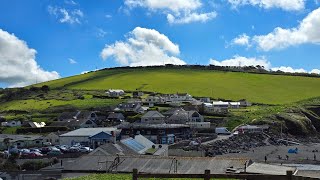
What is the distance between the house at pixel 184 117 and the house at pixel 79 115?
56.1 ft

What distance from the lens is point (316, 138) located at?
90938 mm

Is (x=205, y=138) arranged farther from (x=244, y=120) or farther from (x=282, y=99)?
(x=282, y=99)

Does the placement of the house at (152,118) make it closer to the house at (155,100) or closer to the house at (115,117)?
the house at (115,117)

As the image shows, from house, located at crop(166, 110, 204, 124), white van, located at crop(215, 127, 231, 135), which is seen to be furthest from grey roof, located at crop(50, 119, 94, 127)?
white van, located at crop(215, 127, 231, 135)

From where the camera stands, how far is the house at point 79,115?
3809 inches

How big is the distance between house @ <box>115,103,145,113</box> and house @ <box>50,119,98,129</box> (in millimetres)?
16026

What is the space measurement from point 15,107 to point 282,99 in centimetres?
7601

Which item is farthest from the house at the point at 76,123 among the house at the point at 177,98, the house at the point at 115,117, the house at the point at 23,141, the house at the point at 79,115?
the house at the point at 177,98

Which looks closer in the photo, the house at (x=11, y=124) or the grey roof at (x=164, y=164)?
the grey roof at (x=164, y=164)

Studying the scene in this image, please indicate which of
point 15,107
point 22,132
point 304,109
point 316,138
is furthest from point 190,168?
point 15,107

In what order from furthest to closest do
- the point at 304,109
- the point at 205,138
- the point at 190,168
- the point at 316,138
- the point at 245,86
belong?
the point at 245,86 < the point at 304,109 < the point at 316,138 < the point at 205,138 < the point at 190,168

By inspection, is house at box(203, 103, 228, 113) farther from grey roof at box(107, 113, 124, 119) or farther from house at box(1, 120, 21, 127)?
house at box(1, 120, 21, 127)

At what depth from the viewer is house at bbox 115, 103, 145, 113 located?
10748 cm

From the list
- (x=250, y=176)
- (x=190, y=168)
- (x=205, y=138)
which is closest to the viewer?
(x=250, y=176)
